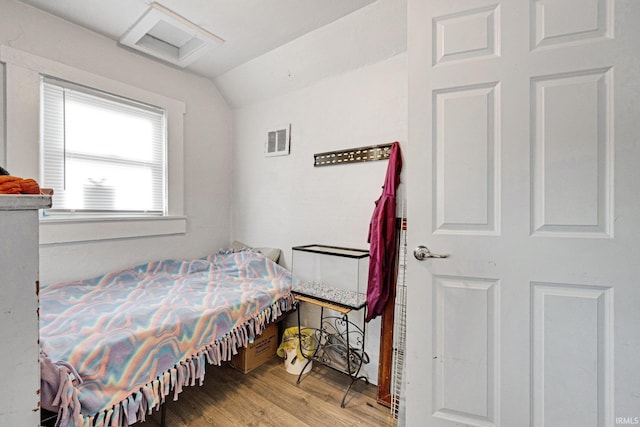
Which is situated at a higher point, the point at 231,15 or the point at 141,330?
the point at 231,15

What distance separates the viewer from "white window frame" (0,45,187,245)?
5.57 feet

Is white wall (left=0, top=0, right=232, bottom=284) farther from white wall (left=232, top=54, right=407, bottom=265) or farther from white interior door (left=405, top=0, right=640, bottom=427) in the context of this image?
white interior door (left=405, top=0, right=640, bottom=427)

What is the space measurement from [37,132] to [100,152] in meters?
0.36

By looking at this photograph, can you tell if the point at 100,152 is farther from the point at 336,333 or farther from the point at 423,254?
the point at 423,254

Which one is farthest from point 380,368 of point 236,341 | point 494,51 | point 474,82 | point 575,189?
point 494,51

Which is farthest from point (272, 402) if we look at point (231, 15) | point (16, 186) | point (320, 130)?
point (231, 15)

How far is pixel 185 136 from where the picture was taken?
2.61 meters

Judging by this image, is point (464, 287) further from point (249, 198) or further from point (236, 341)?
point (249, 198)

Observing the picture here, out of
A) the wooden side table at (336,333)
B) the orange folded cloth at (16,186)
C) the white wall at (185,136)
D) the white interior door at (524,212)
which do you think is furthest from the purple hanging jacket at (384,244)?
the white wall at (185,136)

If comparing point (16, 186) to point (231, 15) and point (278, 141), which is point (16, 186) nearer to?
point (231, 15)

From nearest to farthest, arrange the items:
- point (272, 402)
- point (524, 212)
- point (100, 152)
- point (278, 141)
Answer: point (524, 212) < point (272, 402) < point (100, 152) < point (278, 141)

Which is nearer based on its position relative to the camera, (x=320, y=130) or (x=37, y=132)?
(x=37, y=132)

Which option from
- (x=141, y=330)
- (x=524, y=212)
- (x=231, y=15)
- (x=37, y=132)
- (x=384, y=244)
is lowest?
(x=141, y=330)

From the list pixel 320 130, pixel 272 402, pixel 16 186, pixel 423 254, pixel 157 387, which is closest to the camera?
pixel 16 186
